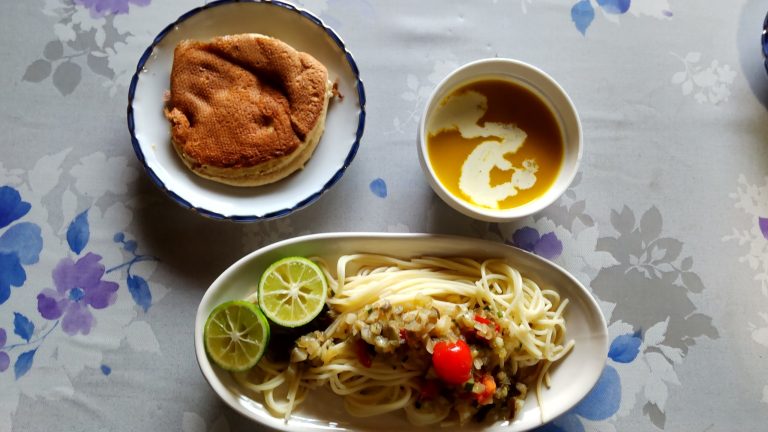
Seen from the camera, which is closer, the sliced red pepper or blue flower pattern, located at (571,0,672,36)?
the sliced red pepper

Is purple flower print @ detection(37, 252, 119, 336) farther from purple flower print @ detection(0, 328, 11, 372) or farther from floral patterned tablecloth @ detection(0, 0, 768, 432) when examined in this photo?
purple flower print @ detection(0, 328, 11, 372)

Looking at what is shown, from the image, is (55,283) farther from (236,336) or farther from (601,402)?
(601,402)

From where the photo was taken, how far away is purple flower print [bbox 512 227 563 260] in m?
2.40

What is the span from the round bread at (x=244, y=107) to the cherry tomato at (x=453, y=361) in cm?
81

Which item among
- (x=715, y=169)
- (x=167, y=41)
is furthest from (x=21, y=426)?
(x=715, y=169)

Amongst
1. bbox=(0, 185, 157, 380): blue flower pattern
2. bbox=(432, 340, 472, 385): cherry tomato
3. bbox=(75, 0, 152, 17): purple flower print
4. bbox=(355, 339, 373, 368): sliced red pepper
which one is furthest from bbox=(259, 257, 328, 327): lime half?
bbox=(75, 0, 152, 17): purple flower print

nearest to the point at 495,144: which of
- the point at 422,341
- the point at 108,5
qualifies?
the point at 422,341

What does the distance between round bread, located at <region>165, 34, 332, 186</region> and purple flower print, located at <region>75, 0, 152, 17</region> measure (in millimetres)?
388

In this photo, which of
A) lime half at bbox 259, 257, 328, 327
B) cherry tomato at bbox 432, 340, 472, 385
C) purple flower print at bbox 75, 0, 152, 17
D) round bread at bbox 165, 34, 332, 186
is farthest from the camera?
purple flower print at bbox 75, 0, 152, 17

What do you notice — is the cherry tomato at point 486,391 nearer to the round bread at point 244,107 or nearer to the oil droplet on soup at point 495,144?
the oil droplet on soup at point 495,144

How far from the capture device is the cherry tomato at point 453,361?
6.48ft

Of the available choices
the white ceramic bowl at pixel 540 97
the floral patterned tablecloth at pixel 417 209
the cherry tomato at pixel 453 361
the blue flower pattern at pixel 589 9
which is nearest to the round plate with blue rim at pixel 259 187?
the floral patterned tablecloth at pixel 417 209

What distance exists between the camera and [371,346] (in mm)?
2104

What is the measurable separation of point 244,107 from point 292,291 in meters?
0.66
